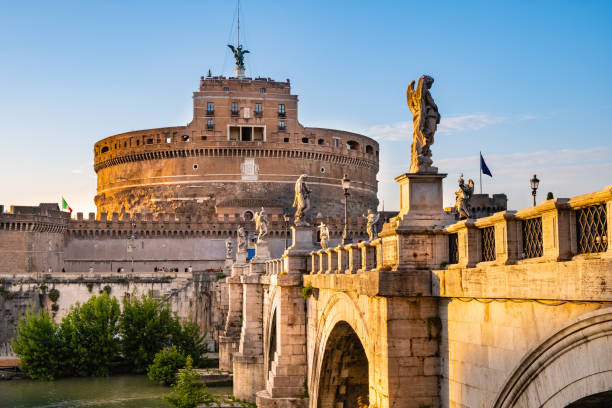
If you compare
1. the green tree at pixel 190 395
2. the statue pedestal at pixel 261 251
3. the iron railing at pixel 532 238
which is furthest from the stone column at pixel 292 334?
the iron railing at pixel 532 238

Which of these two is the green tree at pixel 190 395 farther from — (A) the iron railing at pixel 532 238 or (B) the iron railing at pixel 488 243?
(A) the iron railing at pixel 532 238

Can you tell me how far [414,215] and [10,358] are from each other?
34.0 meters

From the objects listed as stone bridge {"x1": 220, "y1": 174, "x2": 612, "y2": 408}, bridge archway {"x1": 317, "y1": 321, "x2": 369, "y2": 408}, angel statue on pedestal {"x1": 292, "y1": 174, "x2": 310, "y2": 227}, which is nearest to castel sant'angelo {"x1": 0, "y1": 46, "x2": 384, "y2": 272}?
angel statue on pedestal {"x1": 292, "y1": 174, "x2": 310, "y2": 227}

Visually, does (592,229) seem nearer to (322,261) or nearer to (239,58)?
(322,261)

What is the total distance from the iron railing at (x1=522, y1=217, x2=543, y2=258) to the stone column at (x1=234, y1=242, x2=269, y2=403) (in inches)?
754

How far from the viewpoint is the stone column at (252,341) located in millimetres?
25422

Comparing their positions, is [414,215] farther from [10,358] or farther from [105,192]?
[105,192]

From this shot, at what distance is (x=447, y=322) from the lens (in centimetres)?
831

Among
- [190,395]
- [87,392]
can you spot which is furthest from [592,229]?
[87,392]

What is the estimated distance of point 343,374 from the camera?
16047mm

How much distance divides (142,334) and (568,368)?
101 ft

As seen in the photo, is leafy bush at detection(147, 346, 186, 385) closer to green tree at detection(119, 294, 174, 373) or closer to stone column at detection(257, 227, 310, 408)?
green tree at detection(119, 294, 174, 373)

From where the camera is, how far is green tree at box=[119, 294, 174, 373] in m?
34.3

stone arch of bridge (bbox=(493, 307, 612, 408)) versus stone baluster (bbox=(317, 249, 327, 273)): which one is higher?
stone baluster (bbox=(317, 249, 327, 273))
